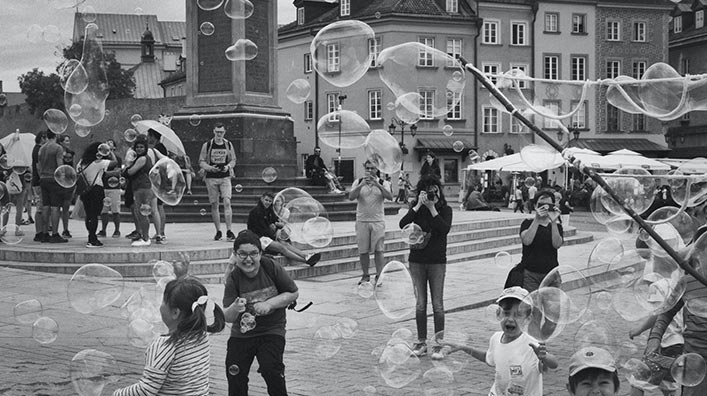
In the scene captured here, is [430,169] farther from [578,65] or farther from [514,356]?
[578,65]

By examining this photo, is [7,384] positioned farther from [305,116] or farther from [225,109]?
[305,116]

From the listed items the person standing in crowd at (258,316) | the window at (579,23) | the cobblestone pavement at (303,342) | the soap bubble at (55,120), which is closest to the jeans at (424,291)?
the cobblestone pavement at (303,342)

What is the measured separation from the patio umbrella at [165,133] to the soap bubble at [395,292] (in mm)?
7441

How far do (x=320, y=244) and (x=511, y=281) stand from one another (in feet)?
11.6

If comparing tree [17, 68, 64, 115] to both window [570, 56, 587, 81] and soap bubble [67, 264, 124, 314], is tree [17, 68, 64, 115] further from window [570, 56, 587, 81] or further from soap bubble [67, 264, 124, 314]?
soap bubble [67, 264, 124, 314]

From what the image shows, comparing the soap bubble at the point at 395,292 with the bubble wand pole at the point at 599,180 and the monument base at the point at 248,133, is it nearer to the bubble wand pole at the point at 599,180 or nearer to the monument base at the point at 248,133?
the bubble wand pole at the point at 599,180

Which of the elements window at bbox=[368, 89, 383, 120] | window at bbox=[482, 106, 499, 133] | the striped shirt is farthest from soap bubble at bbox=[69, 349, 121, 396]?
window at bbox=[482, 106, 499, 133]

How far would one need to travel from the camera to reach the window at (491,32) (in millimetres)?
57656

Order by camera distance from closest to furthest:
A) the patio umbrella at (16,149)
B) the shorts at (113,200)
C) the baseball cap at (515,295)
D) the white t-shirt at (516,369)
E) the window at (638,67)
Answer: the white t-shirt at (516,369) → the baseball cap at (515,295) → the shorts at (113,200) → the patio umbrella at (16,149) → the window at (638,67)

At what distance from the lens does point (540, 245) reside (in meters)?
8.42

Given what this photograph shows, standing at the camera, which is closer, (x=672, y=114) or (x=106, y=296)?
(x=672, y=114)

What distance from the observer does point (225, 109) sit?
71.7 ft

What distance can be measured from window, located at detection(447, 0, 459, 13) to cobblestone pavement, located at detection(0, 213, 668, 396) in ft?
147

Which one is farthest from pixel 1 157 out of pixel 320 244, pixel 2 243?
pixel 320 244
